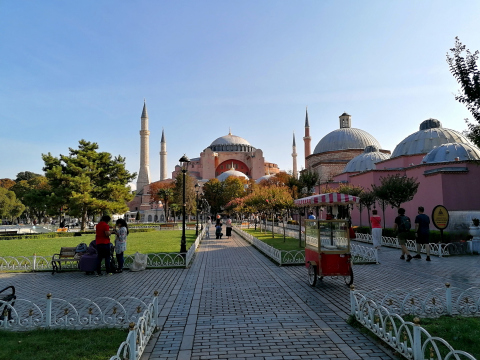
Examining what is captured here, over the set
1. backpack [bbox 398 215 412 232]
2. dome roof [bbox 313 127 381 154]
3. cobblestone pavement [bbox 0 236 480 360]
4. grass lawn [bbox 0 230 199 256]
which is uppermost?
dome roof [bbox 313 127 381 154]

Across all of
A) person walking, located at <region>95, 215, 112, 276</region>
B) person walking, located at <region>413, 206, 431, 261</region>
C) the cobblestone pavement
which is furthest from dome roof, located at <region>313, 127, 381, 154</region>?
person walking, located at <region>95, 215, 112, 276</region>

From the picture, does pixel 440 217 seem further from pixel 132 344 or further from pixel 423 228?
pixel 132 344

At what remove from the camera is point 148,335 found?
14.1 ft

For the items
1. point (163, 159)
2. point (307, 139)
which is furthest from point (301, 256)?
point (163, 159)

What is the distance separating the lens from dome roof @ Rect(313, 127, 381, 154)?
41406 millimetres

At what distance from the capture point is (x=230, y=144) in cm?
8462

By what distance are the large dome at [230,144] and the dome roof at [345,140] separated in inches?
1639

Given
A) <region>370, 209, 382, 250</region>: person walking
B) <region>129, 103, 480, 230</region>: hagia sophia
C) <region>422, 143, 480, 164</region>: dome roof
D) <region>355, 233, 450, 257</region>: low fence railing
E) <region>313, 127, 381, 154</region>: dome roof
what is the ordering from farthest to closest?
<region>313, 127, 381, 154</region>: dome roof < <region>422, 143, 480, 164</region>: dome roof < <region>129, 103, 480, 230</region>: hagia sophia < <region>370, 209, 382, 250</region>: person walking < <region>355, 233, 450, 257</region>: low fence railing

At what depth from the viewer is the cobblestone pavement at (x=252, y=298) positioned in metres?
4.11

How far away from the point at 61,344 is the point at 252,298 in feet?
10.7

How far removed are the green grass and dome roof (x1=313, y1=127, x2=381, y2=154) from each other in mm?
39697

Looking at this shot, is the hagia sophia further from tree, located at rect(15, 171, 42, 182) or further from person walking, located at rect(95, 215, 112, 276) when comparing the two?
tree, located at rect(15, 171, 42, 182)

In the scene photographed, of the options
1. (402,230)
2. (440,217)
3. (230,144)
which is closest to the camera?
(402,230)

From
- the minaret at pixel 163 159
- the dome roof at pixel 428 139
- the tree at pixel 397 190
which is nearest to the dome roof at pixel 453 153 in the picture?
the dome roof at pixel 428 139
